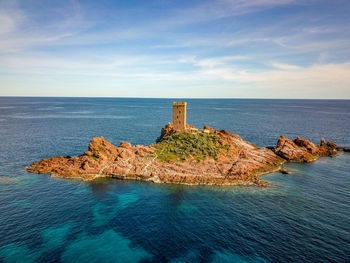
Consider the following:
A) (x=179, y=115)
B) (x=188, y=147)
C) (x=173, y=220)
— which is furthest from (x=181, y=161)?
(x=173, y=220)

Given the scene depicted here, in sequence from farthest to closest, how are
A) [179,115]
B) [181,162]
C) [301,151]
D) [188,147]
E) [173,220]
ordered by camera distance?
[179,115]
[301,151]
[188,147]
[181,162]
[173,220]

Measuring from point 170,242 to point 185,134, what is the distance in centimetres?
4437

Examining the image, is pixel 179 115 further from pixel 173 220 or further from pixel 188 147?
pixel 173 220

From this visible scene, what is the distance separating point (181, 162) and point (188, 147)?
688 cm

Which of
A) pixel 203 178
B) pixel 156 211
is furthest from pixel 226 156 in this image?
pixel 156 211

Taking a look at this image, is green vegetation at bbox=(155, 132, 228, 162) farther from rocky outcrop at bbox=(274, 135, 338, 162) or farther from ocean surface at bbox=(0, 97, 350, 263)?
rocky outcrop at bbox=(274, 135, 338, 162)

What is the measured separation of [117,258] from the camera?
29.7 meters

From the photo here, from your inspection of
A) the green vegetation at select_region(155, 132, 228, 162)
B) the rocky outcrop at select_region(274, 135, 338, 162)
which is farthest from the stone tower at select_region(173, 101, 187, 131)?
the rocky outcrop at select_region(274, 135, 338, 162)

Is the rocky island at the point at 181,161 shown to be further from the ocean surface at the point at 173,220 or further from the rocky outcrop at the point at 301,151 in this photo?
the ocean surface at the point at 173,220

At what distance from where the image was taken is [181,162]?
2402 inches

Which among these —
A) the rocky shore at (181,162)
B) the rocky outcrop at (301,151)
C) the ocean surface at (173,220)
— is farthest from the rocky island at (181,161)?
the ocean surface at (173,220)

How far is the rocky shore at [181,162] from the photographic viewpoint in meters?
56.5

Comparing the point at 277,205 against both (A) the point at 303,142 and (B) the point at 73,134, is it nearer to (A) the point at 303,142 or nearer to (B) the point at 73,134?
(A) the point at 303,142

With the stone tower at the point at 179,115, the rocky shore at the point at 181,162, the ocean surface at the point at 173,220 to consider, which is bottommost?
the ocean surface at the point at 173,220
